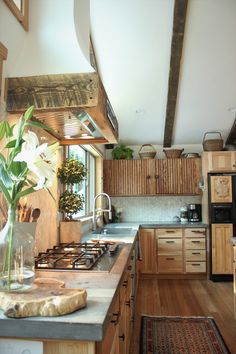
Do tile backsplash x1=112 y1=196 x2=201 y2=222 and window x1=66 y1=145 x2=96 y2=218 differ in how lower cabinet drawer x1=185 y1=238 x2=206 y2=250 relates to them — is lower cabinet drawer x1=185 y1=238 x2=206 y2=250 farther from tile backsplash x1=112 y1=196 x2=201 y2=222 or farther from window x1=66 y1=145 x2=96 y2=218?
window x1=66 y1=145 x2=96 y2=218

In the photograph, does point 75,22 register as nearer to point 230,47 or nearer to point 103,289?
point 103,289

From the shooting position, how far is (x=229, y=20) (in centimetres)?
355

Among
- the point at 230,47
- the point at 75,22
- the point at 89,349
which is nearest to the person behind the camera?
the point at 89,349

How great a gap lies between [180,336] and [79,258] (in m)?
1.59

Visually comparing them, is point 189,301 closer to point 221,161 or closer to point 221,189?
point 221,189

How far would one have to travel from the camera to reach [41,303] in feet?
3.31

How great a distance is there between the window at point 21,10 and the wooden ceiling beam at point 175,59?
6.82ft

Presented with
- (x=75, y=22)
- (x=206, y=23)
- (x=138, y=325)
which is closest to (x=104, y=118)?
(x=75, y=22)

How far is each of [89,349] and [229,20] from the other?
380cm

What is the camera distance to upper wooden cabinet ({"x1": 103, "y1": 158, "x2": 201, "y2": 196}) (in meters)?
5.36

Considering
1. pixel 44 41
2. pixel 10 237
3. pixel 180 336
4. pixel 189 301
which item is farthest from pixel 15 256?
pixel 189 301

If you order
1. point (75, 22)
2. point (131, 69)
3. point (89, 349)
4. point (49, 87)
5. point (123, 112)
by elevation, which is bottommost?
point (89, 349)

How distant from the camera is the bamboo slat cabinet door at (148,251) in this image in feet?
16.1

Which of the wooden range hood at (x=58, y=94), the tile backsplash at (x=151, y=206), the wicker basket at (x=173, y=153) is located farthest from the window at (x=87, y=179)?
the wooden range hood at (x=58, y=94)
